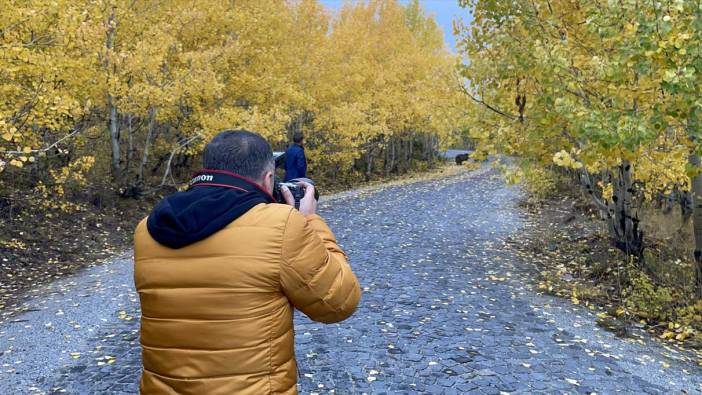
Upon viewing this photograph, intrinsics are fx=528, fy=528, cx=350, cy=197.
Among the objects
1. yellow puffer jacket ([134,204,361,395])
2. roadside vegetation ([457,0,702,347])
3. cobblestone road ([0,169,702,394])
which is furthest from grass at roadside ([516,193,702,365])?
yellow puffer jacket ([134,204,361,395])

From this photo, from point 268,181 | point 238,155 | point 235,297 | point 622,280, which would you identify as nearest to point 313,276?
point 235,297

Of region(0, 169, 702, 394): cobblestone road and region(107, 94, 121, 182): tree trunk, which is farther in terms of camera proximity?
region(107, 94, 121, 182): tree trunk

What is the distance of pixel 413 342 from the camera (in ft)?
23.2

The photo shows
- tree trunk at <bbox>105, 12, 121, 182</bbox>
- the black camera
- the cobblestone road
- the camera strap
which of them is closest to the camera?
the camera strap

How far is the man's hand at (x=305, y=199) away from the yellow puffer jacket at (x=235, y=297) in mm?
315

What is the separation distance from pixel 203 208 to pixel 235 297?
0.38m

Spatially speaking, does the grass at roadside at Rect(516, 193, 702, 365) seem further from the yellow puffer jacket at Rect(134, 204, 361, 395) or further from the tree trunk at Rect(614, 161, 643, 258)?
the yellow puffer jacket at Rect(134, 204, 361, 395)

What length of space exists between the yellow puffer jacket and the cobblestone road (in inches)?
148

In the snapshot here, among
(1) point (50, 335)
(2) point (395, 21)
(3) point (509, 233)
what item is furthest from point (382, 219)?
(2) point (395, 21)

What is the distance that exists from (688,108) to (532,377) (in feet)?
11.6

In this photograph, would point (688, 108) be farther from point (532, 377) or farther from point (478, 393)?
point (478, 393)

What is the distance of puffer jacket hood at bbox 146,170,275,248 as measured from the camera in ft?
6.85

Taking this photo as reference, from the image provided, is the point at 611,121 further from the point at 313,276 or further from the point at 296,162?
the point at 296,162

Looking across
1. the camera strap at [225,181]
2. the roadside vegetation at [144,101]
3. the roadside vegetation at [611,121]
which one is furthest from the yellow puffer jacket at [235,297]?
the roadside vegetation at [144,101]
